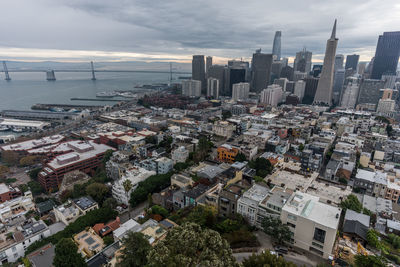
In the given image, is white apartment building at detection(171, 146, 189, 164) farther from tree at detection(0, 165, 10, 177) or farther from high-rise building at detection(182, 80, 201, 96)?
high-rise building at detection(182, 80, 201, 96)

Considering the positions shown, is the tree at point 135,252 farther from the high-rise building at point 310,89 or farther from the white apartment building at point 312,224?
the high-rise building at point 310,89

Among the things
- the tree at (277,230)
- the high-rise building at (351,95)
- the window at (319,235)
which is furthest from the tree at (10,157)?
the high-rise building at (351,95)

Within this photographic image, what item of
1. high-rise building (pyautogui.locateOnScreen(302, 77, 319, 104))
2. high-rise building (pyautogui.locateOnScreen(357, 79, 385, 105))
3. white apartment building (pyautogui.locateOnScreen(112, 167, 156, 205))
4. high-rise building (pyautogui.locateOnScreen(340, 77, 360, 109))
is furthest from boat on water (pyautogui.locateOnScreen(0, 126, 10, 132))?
high-rise building (pyautogui.locateOnScreen(357, 79, 385, 105))

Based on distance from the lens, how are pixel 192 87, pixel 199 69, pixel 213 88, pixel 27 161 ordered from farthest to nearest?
pixel 199 69 < pixel 192 87 < pixel 213 88 < pixel 27 161

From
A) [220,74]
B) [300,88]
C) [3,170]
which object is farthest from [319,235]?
[220,74]

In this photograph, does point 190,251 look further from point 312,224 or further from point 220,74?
point 220,74

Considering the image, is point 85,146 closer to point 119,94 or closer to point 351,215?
point 351,215

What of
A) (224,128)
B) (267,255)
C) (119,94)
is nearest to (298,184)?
(267,255)
